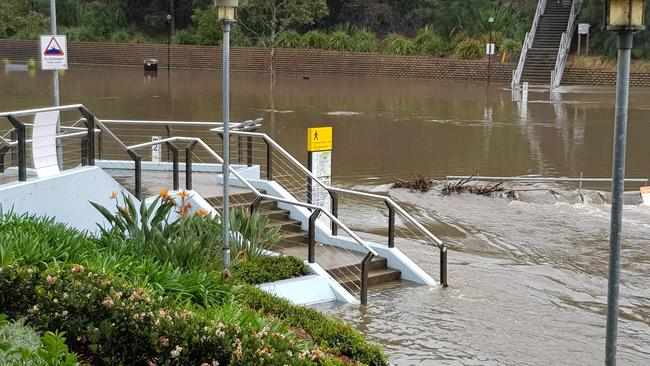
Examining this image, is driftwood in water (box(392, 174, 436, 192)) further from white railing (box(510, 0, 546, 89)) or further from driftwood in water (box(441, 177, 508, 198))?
white railing (box(510, 0, 546, 89))

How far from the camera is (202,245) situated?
424 inches

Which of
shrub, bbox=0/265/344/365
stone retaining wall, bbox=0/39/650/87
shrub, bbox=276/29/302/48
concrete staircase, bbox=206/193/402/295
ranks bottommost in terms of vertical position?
concrete staircase, bbox=206/193/402/295

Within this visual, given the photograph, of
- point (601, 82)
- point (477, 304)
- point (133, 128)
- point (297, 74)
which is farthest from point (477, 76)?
point (477, 304)

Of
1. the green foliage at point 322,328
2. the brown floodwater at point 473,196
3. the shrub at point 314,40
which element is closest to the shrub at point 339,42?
the shrub at point 314,40

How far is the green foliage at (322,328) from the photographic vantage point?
7570 millimetres

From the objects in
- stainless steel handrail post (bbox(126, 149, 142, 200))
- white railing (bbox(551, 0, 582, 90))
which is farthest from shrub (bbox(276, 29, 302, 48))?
stainless steel handrail post (bbox(126, 149, 142, 200))

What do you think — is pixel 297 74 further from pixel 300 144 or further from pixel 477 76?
pixel 300 144

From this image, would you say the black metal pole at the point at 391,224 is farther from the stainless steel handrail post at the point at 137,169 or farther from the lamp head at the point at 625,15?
the lamp head at the point at 625,15

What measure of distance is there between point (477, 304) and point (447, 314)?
65 centimetres

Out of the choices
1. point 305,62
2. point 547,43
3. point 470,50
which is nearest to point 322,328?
point 547,43

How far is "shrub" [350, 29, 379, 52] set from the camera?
54281 mm

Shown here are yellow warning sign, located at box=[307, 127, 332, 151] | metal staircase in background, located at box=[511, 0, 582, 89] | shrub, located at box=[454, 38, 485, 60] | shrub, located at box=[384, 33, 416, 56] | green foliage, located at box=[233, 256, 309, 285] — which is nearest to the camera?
green foliage, located at box=[233, 256, 309, 285]

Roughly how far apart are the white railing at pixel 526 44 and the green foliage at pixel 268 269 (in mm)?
34769

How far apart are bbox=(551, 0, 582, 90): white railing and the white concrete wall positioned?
3459 cm
